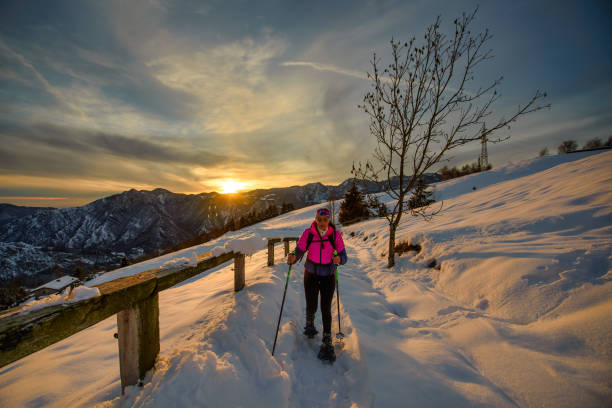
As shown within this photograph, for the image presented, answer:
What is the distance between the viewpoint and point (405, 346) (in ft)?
11.5

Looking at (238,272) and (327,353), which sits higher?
(238,272)

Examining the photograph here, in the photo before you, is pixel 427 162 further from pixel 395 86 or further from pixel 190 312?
pixel 190 312

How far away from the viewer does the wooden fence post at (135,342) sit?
90.7 inches

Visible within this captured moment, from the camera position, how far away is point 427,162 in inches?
273

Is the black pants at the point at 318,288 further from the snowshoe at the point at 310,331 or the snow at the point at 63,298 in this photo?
the snow at the point at 63,298

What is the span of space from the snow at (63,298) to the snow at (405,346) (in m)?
1.07

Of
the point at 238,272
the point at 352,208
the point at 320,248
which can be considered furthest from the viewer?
the point at 352,208

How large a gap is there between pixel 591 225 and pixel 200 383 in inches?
322

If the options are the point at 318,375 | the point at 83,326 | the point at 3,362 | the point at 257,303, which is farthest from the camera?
the point at 257,303

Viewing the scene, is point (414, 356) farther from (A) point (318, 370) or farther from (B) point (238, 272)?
(B) point (238, 272)

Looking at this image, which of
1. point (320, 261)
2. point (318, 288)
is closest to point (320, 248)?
point (320, 261)

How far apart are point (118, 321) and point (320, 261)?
262 cm

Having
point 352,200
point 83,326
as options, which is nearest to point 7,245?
point 352,200

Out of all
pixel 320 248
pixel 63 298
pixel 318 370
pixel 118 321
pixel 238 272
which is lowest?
pixel 318 370
